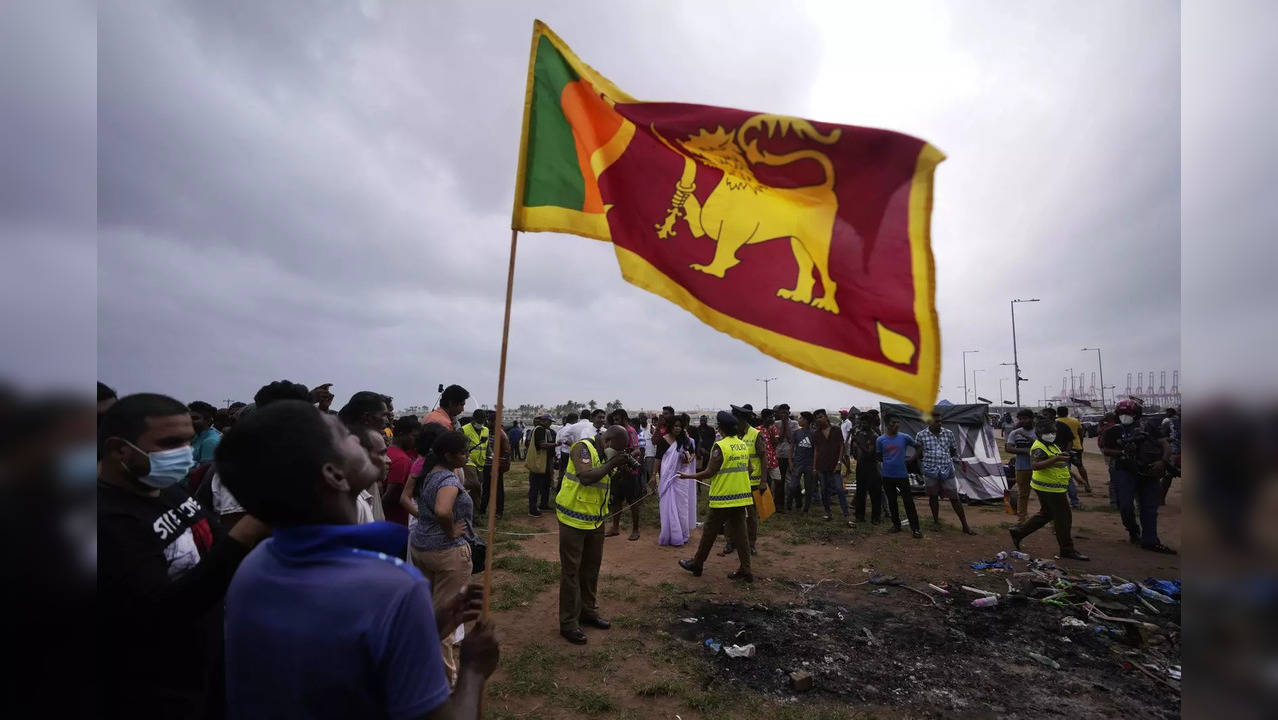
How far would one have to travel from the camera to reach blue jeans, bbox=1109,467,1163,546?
27.3 feet

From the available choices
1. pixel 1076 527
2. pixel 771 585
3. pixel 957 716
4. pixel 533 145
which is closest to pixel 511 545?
pixel 771 585

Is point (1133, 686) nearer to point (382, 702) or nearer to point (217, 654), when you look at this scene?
point (382, 702)

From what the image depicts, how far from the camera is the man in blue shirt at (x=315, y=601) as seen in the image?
126cm

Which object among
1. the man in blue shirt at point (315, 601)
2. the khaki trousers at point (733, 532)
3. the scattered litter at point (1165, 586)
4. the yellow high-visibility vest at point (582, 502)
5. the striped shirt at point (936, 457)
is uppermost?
the man in blue shirt at point (315, 601)

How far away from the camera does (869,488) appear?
1076cm

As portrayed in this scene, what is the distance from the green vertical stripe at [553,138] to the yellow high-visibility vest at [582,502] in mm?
2982

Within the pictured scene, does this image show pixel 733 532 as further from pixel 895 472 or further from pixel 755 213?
pixel 755 213

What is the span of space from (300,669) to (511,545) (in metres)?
8.28

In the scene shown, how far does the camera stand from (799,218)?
2771 mm

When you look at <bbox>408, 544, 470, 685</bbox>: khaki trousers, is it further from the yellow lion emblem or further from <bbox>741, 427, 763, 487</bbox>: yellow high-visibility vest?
<bbox>741, 427, 763, 487</bbox>: yellow high-visibility vest

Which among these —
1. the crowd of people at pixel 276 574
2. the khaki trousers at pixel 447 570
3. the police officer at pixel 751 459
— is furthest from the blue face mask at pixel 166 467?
the police officer at pixel 751 459

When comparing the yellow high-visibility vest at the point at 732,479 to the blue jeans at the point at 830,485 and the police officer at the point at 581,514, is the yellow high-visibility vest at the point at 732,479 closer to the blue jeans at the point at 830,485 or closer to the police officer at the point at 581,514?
the police officer at the point at 581,514

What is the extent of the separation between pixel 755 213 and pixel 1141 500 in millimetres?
9828

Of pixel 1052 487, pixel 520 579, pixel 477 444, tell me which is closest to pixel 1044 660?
pixel 1052 487
